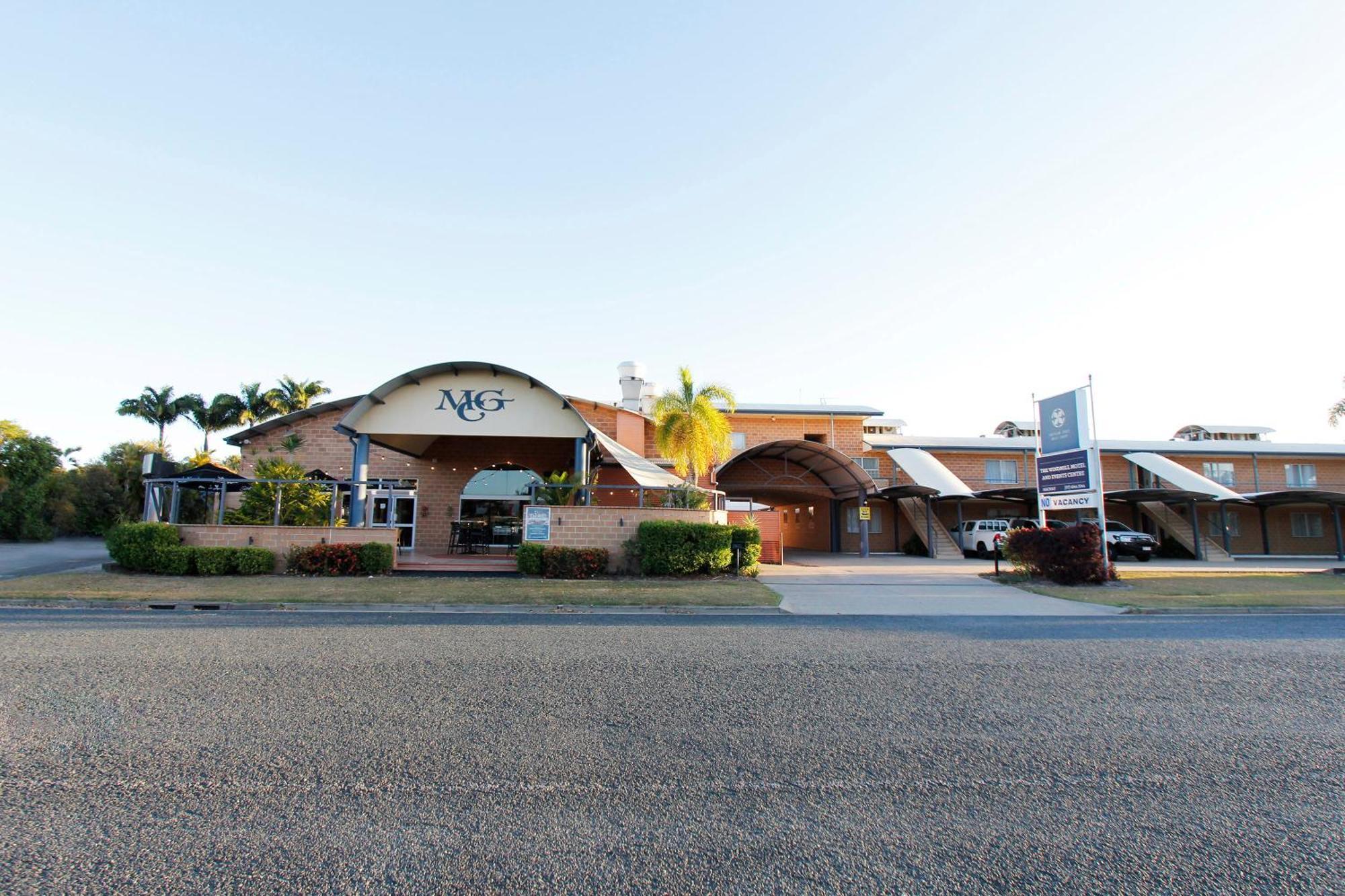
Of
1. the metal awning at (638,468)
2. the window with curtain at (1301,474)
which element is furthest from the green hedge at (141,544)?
the window with curtain at (1301,474)

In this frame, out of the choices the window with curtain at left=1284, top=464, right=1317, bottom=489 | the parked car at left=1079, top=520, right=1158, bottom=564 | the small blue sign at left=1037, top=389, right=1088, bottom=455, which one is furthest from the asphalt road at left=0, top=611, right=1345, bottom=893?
the window with curtain at left=1284, top=464, right=1317, bottom=489

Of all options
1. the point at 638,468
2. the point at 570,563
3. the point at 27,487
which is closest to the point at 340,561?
the point at 570,563

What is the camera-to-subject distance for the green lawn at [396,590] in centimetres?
1280

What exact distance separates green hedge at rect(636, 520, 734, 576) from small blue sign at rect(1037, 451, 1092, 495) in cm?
900

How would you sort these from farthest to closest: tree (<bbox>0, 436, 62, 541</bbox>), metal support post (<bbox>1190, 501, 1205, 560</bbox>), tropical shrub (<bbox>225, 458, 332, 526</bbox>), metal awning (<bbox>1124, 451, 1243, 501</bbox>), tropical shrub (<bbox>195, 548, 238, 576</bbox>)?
1. tree (<bbox>0, 436, 62, 541</bbox>)
2. metal support post (<bbox>1190, 501, 1205, 560</bbox>)
3. metal awning (<bbox>1124, 451, 1243, 501</bbox>)
4. tropical shrub (<bbox>225, 458, 332, 526</bbox>)
5. tropical shrub (<bbox>195, 548, 238, 576</bbox>)

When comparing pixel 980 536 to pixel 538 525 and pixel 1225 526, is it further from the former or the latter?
pixel 538 525

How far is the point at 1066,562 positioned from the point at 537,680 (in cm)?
1485

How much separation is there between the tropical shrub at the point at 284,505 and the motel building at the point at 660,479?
500mm

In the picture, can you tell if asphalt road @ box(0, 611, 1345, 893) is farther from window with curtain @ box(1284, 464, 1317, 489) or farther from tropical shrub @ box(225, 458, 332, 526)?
window with curtain @ box(1284, 464, 1317, 489)

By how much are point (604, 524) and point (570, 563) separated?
1.36m

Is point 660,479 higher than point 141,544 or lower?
higher

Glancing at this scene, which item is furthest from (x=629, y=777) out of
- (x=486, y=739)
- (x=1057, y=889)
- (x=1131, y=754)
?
(x=1131, y=754)

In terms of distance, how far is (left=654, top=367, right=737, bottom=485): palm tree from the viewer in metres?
23.0

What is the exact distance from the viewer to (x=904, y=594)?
607 inches
